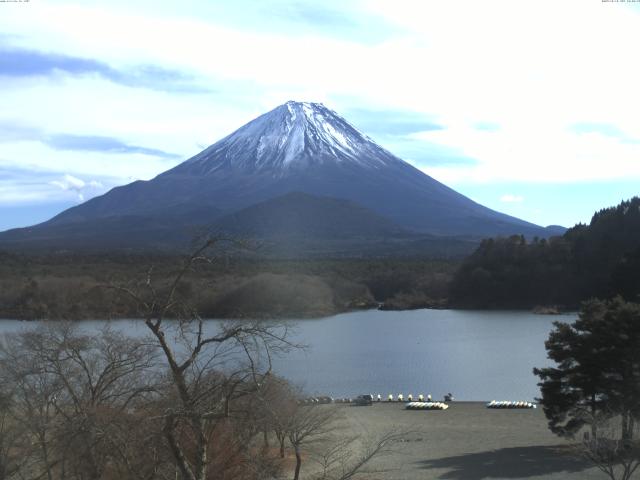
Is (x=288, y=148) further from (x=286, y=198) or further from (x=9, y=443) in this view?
(x=9, y=443)

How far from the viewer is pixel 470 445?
45.9 ft

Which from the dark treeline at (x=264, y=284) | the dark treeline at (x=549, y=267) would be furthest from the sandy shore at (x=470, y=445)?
the dark treeline at (x=549, y=267)

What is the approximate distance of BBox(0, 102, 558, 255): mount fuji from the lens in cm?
7381

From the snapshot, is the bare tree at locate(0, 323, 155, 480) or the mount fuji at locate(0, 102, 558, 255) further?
the mount fuji at locate(0, 102, 558, 255)

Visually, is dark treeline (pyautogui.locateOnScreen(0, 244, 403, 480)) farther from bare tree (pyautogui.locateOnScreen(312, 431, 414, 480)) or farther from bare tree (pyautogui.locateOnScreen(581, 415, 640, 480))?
bare tree (pyautogui.locateOnScreen(581, 415, 640, 480))

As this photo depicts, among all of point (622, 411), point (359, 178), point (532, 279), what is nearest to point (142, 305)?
point (622, 411)

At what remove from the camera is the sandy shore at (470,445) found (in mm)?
11605

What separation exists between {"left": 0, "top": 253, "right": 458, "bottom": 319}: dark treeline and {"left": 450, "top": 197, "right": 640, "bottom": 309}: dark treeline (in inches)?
131

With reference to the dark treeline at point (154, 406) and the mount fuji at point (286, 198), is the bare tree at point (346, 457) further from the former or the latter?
the mount fuji at point (286, 198)

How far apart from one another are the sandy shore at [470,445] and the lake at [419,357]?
6.77 feet

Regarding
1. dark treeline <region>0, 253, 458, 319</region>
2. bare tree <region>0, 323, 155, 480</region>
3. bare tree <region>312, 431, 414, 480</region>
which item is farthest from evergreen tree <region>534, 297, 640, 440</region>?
dark treeline <region>0, 253, 458, 319</region>

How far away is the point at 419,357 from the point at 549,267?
2314cm

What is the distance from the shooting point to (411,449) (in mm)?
13617

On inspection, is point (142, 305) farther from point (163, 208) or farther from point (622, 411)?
point (163, 208)
